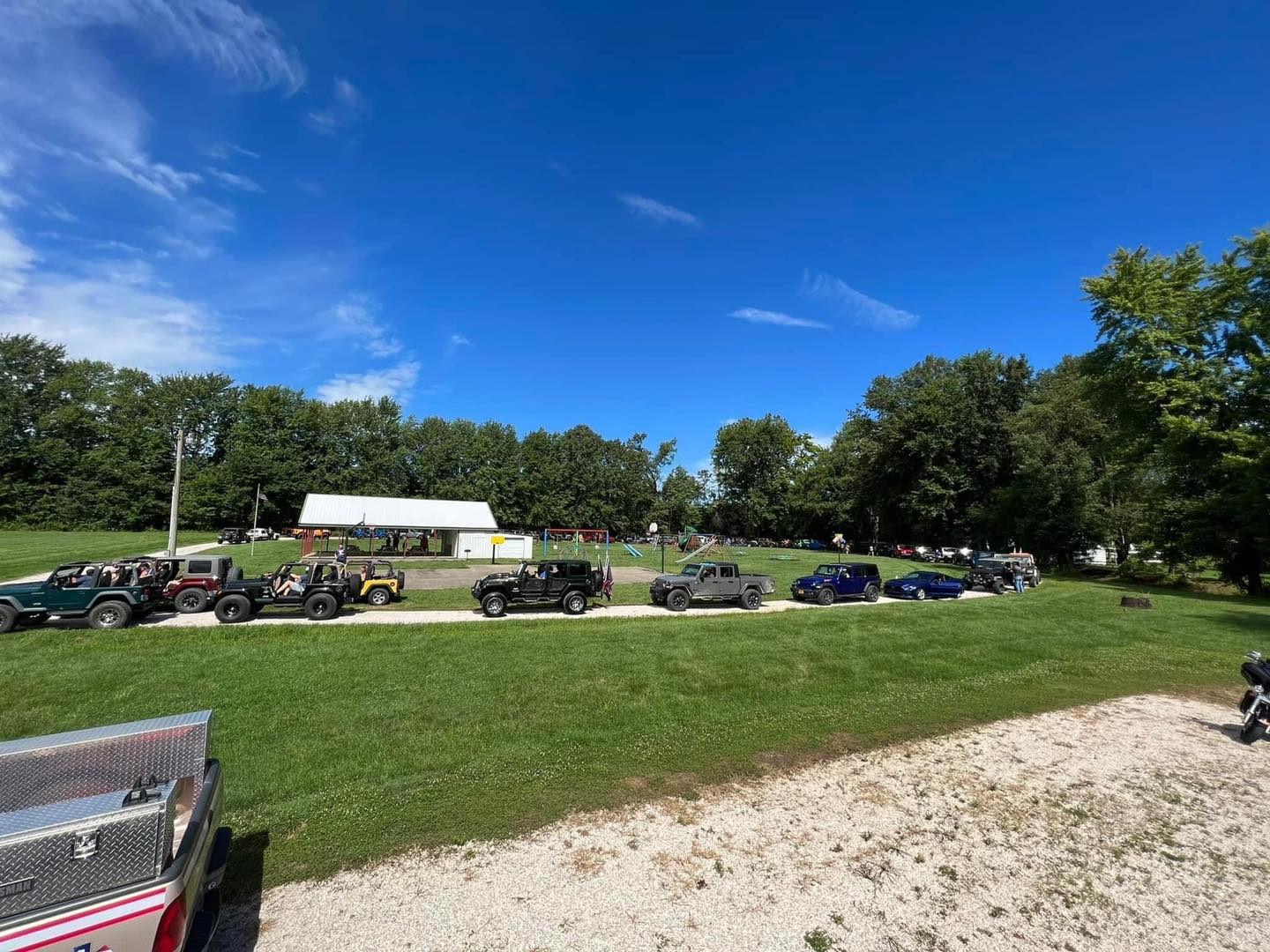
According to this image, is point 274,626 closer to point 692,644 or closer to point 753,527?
point 692,644

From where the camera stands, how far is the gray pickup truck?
20609mm

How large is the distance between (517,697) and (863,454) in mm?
65025

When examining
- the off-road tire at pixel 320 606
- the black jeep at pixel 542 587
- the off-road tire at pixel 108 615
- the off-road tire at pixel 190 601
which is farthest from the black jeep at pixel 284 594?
the black jeep at pixel 542 587

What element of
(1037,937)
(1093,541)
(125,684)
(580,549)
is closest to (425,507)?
(580,549)

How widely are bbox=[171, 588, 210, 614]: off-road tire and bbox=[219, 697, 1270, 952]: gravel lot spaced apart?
16197mm

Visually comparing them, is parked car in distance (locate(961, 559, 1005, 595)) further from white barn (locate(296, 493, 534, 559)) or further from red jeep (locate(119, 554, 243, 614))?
red jeep (locate(119, 554, 243, 614))

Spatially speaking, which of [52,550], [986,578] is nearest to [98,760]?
[986,578]

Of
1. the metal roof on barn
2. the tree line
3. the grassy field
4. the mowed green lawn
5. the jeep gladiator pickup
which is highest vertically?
the tree line

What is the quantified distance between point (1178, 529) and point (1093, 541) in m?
11.8

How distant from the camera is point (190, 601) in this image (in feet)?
56.1

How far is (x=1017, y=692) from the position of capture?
36.0ft

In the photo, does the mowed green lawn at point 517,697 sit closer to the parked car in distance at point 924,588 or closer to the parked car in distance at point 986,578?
the parked car in distance at point 924,588

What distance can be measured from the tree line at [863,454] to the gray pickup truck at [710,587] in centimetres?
2392

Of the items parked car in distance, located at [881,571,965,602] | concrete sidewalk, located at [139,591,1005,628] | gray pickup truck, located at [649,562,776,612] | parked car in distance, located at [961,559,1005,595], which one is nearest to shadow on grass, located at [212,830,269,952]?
concrete sidewalk, located at [139,591,1005,628]
